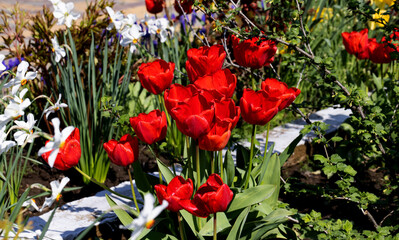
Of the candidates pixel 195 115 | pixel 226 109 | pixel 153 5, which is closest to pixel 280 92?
pixel 226 109

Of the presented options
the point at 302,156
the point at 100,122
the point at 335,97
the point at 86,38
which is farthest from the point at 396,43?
the point at 86,38

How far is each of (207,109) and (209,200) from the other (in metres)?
0.25

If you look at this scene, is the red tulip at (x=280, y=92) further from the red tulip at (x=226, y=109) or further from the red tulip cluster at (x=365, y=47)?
the red tulip cluster at (x=365, y=47)

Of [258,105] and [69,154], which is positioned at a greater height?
Answer: [258,105]

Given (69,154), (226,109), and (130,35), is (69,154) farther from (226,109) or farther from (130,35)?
(130,35)

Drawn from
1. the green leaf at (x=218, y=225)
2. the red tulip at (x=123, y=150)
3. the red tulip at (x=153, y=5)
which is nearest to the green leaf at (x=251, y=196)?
the green leaf at (x=218, y=225)

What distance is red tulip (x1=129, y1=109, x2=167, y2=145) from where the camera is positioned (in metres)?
1.25

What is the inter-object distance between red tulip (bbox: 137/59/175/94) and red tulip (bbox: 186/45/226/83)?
0.07 metres

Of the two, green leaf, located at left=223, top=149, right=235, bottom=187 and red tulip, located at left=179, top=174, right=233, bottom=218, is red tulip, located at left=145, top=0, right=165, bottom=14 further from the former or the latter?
red tulip, located at left=179, top=174, right=233, bottom=218

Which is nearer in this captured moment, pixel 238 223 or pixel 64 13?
pixel 238 223

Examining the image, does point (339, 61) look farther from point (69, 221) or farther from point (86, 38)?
point (69, 221)

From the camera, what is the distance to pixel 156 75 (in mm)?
1356

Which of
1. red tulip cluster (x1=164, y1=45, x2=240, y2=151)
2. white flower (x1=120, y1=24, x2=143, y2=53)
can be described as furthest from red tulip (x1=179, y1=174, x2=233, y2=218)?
white flower (x1=120, y1=24, x2=143, y2=53)

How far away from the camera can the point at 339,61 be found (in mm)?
3566
